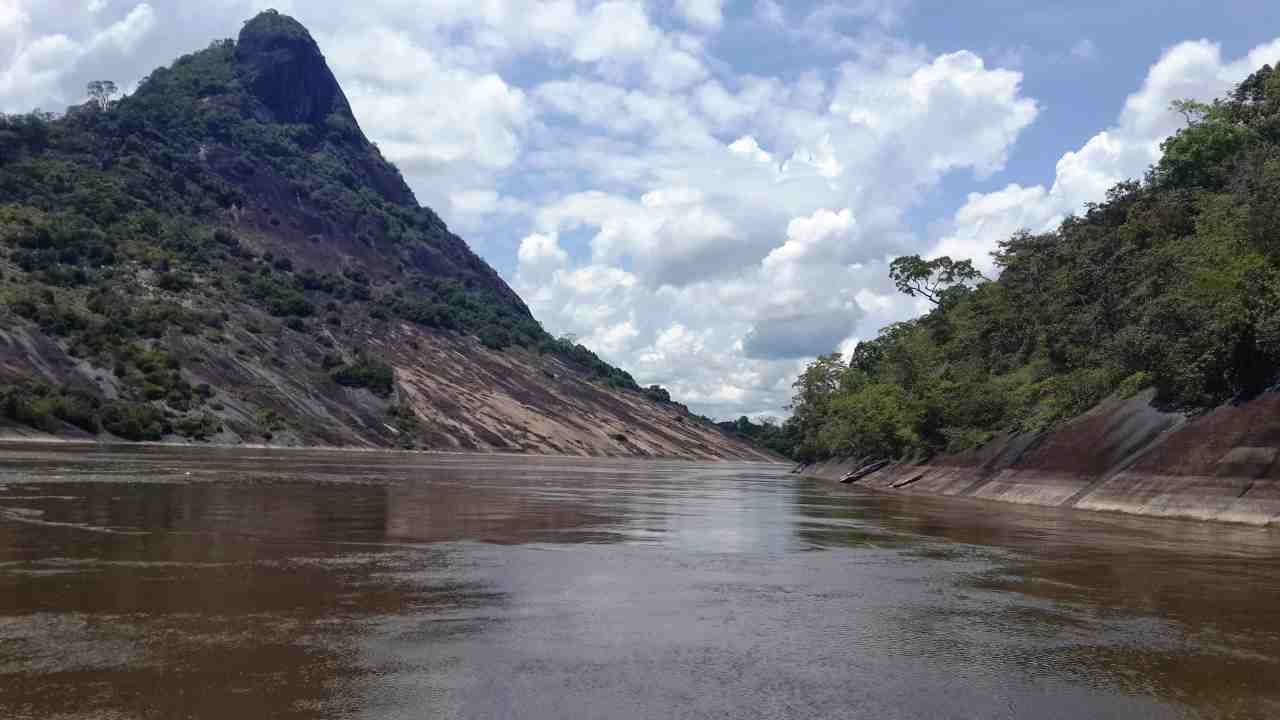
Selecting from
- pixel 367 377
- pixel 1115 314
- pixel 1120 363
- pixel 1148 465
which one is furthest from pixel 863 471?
pixel 367 377

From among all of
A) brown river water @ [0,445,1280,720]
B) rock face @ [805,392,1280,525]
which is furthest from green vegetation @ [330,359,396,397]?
brown river water @ [0,445,1280,720]

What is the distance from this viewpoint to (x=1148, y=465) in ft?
125

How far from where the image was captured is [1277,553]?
23.0 m

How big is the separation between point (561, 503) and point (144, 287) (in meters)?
140

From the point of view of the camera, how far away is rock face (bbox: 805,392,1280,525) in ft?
106

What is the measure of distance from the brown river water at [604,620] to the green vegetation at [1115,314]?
13565 mm

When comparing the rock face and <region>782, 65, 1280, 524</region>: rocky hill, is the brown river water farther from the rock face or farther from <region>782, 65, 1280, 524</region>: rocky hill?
<region>782, 65, 1280, 524</region>: rocky hill

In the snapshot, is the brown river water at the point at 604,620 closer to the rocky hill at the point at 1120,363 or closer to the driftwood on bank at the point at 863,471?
Answer: the rocky hill at the point at 1120,363

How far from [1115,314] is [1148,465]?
2342 cm

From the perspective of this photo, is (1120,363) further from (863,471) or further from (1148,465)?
(863,471)

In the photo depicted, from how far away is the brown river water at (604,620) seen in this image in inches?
375

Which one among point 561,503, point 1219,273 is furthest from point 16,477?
point 1219,273

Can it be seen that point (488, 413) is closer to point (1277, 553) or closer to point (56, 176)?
point (56, 176)

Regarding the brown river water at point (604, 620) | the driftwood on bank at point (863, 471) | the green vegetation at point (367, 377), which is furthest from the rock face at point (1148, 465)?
the green vegetation at point (367, 377)
